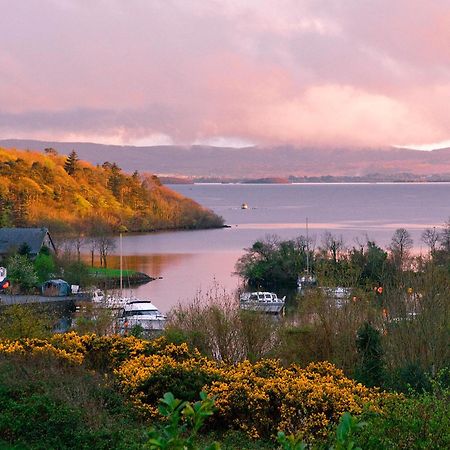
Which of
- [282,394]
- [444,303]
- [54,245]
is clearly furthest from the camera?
[54,245]

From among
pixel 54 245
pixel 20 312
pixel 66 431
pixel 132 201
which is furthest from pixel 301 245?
pixel 132 201

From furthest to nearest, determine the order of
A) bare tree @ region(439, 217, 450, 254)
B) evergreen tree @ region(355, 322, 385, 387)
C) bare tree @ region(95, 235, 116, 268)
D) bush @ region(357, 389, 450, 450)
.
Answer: bare tree @ region(95, 235, 116, 268) < bare tree @ region(439, 217, 450, 254) < evergreen tree @ region(355, 322, 385, 387) < bush @ region(357, 389, 450, 450)

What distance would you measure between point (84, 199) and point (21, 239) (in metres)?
45.0

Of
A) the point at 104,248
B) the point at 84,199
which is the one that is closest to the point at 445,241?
the point at 104,248

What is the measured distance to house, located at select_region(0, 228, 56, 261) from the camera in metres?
52.5

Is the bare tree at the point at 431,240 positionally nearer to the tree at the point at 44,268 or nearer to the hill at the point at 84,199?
the tree at the point at 44,268

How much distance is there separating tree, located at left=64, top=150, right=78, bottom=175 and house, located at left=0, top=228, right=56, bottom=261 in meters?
56.5

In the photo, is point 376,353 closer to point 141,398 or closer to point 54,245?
point 141,398

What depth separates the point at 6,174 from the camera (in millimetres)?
89000

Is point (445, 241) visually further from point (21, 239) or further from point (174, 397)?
point (174, 397)

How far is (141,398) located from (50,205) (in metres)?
81.5

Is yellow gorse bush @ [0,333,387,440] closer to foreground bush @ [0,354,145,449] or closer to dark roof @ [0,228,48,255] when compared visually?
foreground bush @ [0,354,145,449]

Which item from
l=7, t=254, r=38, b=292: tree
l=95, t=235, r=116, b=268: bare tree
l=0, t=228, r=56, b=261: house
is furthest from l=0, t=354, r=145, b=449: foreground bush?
l=95, t=235, r=116, b=268: bare tree

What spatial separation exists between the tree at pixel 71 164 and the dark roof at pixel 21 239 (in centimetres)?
5650
